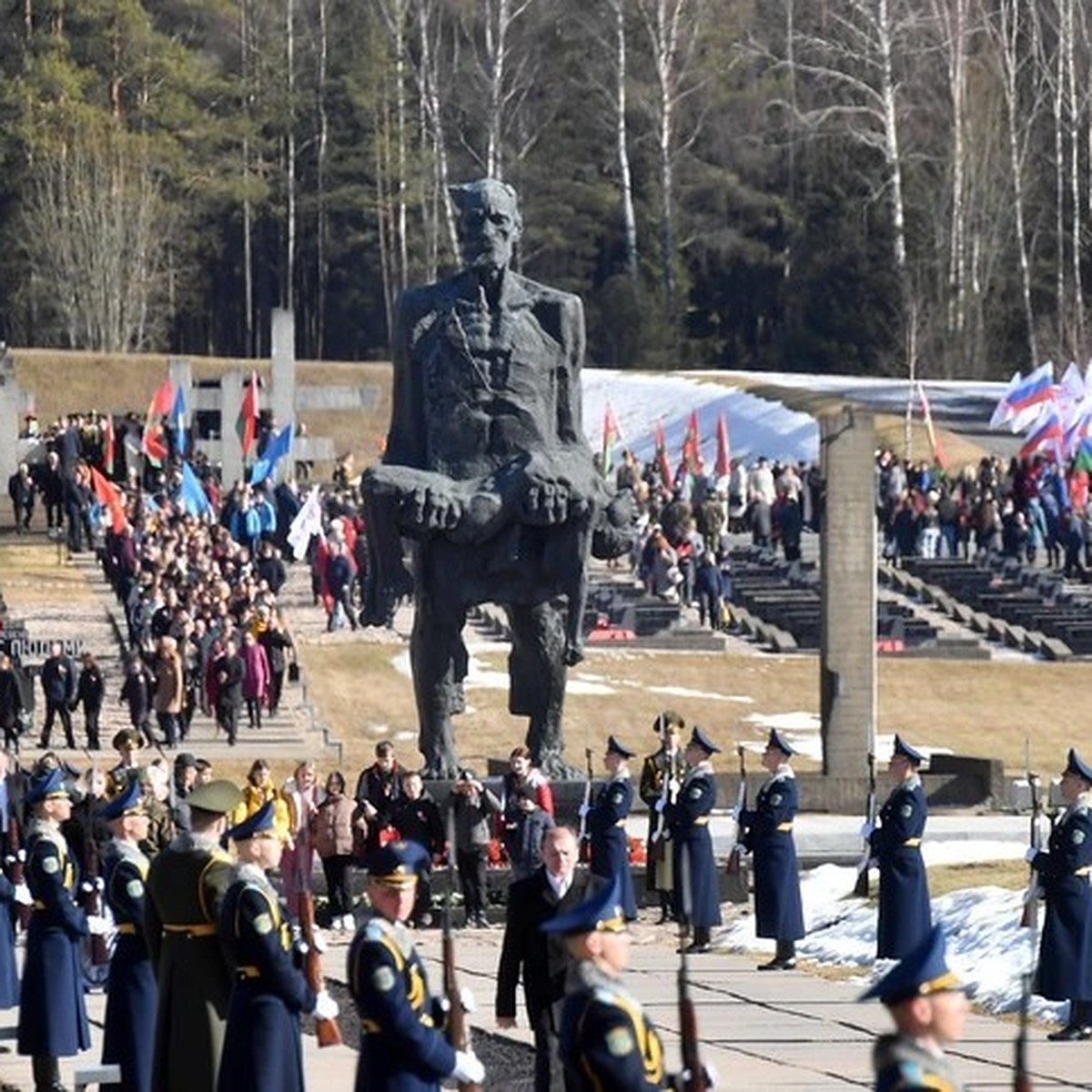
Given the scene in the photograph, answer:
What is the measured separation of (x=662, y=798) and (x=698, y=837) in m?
1.15

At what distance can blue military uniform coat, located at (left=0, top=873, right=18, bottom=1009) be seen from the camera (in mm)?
20656

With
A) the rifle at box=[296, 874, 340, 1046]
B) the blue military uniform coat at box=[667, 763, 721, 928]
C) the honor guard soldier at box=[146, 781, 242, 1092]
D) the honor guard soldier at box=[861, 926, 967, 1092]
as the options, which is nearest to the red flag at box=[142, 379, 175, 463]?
the blue military uniform coat at box=[667, 763, 721, 928]

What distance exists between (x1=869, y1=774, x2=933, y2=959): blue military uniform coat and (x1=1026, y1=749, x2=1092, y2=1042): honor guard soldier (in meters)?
1.87

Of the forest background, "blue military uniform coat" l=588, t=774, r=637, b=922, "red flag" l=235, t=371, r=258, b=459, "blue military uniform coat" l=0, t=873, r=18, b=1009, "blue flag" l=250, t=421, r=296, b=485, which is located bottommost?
"blue military uniform coat" l=0, t=873, r=18, b=1009

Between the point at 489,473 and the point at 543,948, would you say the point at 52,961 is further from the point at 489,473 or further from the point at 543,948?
the point at 489,473

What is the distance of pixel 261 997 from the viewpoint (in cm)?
1462

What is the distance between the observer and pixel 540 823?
24531 mm

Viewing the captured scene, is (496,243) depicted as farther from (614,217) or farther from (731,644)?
(614,217)

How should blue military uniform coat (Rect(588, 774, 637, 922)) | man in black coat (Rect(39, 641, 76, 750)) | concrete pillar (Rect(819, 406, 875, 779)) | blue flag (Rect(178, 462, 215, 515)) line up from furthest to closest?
blue flag (Rect(178, 462, 215, 515)), man in black coat (Rect(39, 641, 76, 750)), concrete pillar (Rect(819, 406, 875, 779)), blue military uniform coat (Rect(588, 774, 637, 922))

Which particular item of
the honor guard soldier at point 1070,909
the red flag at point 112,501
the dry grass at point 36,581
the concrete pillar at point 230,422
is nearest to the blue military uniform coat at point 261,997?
the honor guard soldier at point 1070,909

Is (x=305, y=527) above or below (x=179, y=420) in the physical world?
below

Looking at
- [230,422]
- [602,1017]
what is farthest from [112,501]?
[602,1017]

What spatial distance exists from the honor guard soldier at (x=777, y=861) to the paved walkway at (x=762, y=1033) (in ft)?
0.93

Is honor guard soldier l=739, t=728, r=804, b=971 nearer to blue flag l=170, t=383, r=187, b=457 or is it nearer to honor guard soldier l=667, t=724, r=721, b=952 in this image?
honor guard soldier l=667, t=724, r=721, b=952
